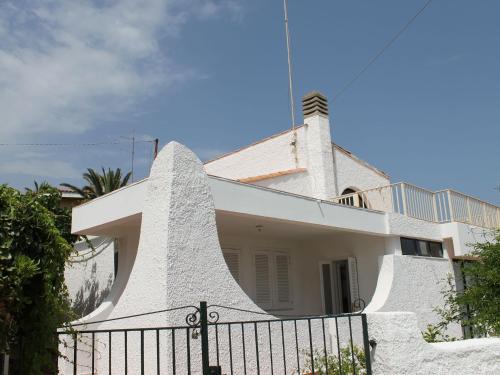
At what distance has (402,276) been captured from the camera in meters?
12.6

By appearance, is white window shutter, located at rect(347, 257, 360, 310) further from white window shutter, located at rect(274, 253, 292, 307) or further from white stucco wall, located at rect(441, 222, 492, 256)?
white stucco wall, located at rect(441, 222, 492, 256)

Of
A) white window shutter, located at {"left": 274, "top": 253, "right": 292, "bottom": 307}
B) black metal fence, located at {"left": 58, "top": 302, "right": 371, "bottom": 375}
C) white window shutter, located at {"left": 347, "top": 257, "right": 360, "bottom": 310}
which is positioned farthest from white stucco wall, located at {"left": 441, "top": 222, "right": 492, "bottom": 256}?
black metal fence, located at {"left": 58, "top": 302, "right": 371, "bottom": 375}

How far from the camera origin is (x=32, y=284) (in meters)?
3.48

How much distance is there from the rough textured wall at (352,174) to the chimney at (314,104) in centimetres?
116

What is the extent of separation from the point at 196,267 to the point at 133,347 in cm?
134

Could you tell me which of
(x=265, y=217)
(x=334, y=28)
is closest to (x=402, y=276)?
(x=265, y=217)

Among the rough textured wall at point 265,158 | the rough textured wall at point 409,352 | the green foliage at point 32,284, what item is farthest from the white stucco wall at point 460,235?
the green foliage at point 32,284

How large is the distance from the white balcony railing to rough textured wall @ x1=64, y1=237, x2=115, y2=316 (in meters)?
6.34

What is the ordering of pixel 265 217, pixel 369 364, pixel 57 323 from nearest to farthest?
pixel 57 323 < pixel 369 364 < pixel 265 217

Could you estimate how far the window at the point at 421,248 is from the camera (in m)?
13.2

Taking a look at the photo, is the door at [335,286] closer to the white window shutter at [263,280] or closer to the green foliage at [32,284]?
the white window shutter at [263,280]

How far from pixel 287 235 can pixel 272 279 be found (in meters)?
1.19

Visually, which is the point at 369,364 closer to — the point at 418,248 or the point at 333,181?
the point at 418,248

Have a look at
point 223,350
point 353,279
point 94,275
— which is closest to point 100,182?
point 94,275
